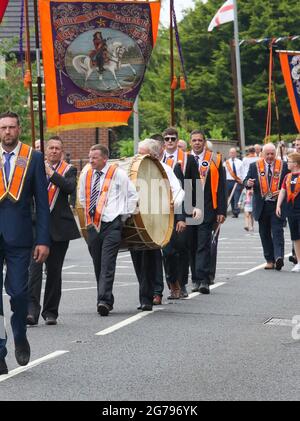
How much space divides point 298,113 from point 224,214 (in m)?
6.74

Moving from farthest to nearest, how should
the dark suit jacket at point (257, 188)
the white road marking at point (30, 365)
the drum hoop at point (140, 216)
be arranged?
1. the dark suit jacket at point (257, 188)
2. the drum hoop at point (140, 216)
3. the white road marking at point (30, 365)

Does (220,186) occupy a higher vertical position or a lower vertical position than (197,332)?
higher

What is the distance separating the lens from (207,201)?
15891 mm

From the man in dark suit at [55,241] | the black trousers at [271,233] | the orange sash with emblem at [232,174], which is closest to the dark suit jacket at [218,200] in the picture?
the black trousers at [271,233]

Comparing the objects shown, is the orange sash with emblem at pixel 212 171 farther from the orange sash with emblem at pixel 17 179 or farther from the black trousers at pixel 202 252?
the orange sash with emblem at pixel 17 179

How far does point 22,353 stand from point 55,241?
3.21 m

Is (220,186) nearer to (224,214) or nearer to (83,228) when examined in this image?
(224,214)

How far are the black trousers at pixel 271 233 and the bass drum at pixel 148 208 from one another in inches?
202

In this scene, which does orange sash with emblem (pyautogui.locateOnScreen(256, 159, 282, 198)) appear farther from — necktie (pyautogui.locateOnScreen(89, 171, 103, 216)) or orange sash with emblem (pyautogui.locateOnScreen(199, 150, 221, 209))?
necktie (pyautogui.locateOnScreen(89, 171, 103, 216))

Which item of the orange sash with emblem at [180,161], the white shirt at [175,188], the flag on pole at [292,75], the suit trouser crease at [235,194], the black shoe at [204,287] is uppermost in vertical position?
the flag on pole at [292,75]

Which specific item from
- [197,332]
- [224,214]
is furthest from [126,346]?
[224,214]

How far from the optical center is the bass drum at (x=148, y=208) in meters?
13.4

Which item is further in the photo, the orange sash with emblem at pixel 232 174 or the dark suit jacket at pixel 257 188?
the orange sash with emblem at pixel 232 174
